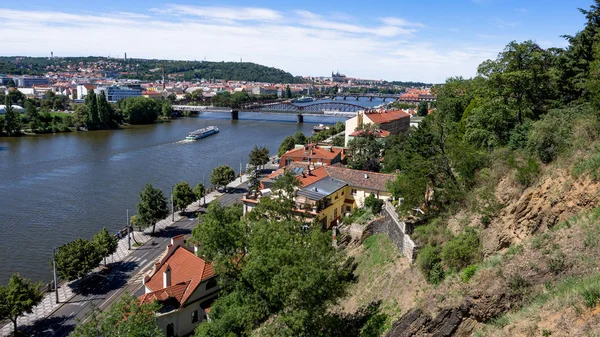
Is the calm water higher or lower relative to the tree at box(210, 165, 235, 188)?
lower

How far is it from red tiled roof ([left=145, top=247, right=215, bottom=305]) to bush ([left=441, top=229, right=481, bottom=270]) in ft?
36.1

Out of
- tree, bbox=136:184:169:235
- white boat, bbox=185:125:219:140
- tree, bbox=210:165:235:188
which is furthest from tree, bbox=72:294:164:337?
white boat, bbox=185:125:219:140

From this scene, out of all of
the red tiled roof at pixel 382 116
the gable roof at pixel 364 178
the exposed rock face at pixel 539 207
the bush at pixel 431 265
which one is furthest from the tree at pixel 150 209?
the red tiled roof at pixel 382 116

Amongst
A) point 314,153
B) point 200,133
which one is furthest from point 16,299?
point 200,133

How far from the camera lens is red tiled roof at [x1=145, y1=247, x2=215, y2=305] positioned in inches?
763

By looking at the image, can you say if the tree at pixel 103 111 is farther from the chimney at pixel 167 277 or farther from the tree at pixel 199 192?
the chimney at pixel 167 277

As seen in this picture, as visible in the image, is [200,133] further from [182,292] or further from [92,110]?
[182,292]

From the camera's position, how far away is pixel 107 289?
74.3 feet

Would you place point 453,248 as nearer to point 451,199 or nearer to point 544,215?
point 544,215

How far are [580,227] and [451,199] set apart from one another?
573cm

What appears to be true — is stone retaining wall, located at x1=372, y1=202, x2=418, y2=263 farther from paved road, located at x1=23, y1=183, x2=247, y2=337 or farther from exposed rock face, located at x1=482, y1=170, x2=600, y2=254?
paved road, located at x1=23, y1=183, x2=247, y2=337

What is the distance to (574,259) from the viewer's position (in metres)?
8.86

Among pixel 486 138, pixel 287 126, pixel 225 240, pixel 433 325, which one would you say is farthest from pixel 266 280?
pixel 287 126

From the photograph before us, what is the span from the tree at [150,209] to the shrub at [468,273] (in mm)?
22646
